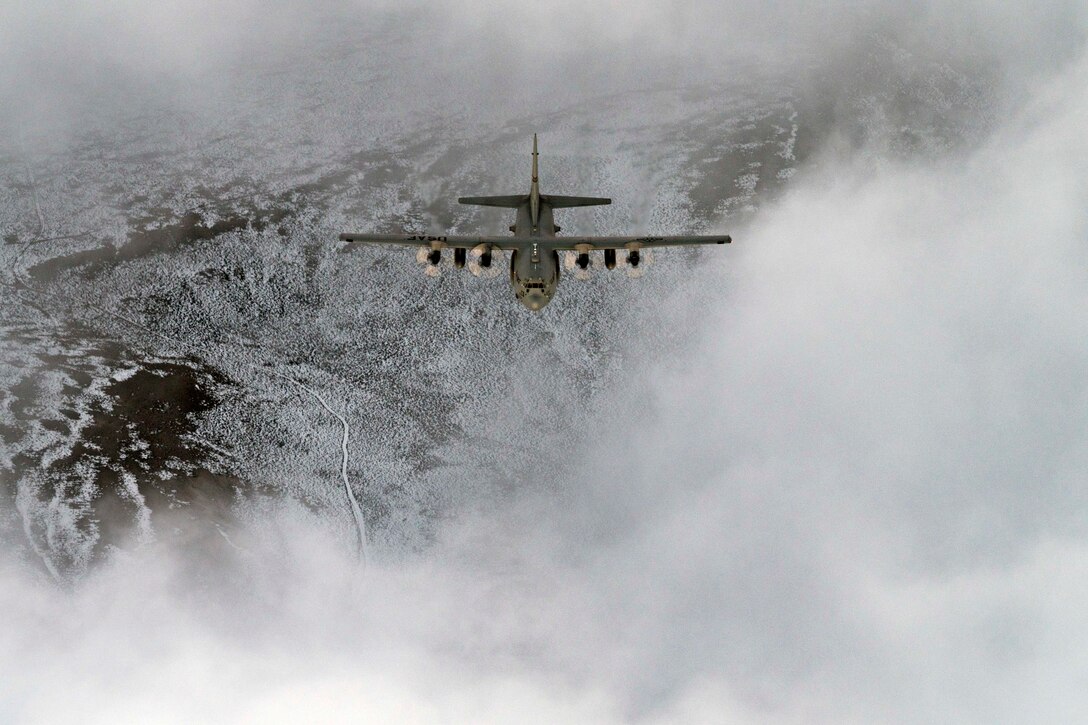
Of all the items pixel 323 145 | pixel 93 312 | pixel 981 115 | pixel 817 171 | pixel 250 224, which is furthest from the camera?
pixel 981 115

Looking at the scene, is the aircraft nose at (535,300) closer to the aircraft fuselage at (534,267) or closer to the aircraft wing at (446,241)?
the aircraft fuselage at (534,267)

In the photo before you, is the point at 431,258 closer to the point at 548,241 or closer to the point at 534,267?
the point at 534,267

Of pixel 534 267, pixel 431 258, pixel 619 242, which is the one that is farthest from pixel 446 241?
pixel 619 242

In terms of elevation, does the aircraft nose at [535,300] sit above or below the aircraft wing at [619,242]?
below

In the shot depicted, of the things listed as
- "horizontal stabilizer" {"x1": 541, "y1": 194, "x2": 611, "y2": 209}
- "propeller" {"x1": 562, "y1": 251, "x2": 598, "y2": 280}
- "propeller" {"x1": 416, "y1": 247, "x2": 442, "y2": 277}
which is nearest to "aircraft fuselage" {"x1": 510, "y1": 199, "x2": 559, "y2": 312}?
"horizontal stabilizer" {"x1": 541, "y1": 194, "x2": 611, "y2": 209}

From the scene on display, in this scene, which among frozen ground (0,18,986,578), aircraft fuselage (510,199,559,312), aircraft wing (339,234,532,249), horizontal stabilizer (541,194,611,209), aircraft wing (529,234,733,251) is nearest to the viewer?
aircraft wing (529,234,733,251)

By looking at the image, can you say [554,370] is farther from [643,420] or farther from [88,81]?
[88,81]

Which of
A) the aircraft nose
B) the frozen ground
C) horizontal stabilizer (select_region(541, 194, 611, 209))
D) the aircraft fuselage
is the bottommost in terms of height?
the aircraft nose

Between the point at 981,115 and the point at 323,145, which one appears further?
the point at 981,115

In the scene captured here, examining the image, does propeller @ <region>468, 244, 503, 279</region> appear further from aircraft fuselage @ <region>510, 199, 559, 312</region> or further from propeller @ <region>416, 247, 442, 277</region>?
propeller @ <region>416, 247, 442, 277</region>

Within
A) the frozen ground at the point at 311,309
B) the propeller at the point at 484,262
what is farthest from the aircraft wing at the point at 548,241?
the frozen ground at the point at 311,309

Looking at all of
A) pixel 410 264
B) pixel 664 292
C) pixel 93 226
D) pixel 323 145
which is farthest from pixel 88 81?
pixel 664 292
